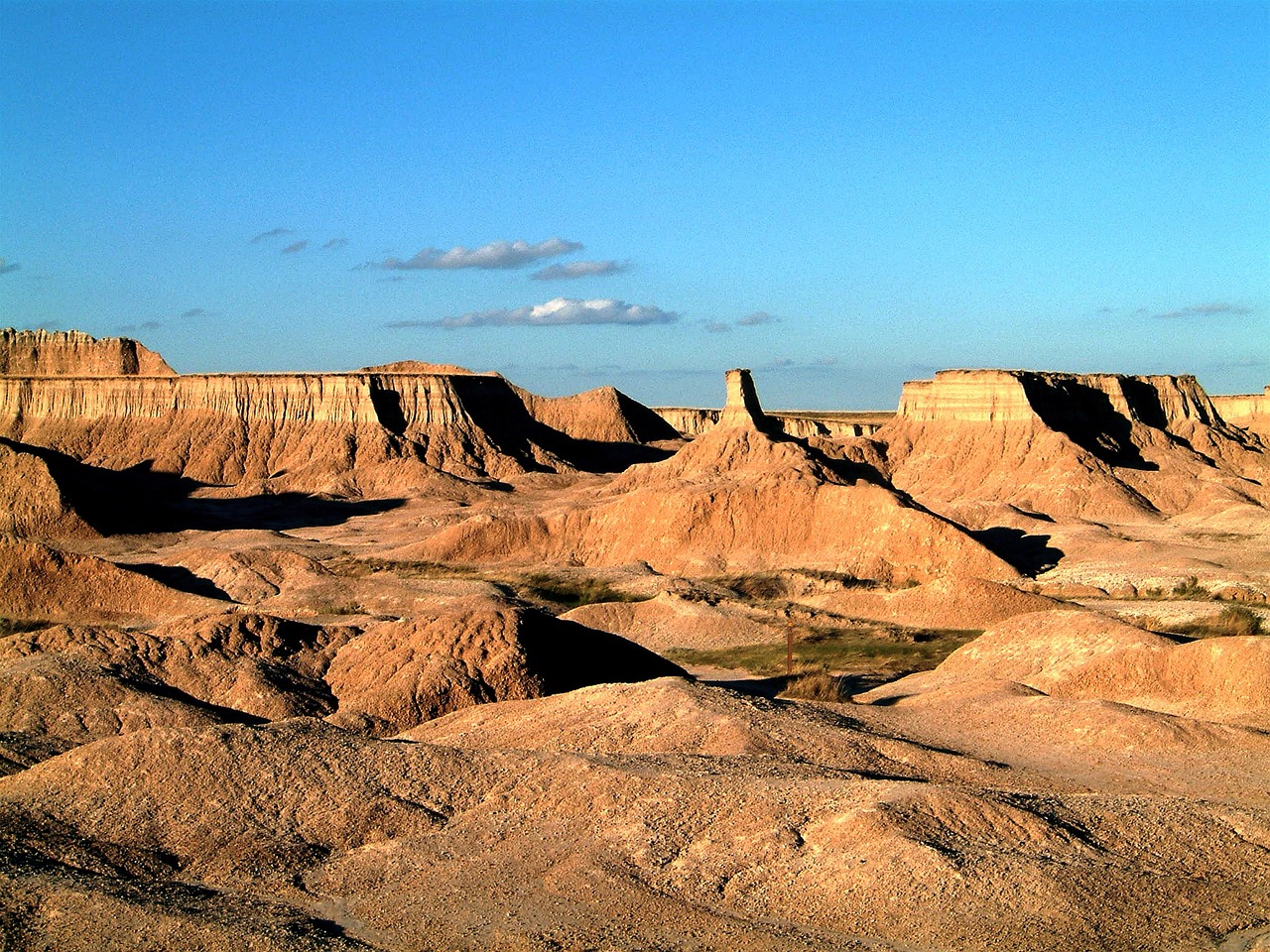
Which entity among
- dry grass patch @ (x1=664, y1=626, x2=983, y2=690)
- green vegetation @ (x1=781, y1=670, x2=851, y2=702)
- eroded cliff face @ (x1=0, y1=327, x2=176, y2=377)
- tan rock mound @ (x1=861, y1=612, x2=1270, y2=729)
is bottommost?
dry grass patch @ (x1=664, y1=626, x2=983, y2=690)

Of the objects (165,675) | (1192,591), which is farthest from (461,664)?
(1192,591)

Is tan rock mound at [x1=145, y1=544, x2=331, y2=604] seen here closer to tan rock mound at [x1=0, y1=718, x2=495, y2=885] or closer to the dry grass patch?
the dry grass patch

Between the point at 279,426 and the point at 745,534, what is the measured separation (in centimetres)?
5147

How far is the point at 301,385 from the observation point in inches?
3718

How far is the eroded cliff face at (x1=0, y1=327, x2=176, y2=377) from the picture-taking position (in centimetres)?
10850

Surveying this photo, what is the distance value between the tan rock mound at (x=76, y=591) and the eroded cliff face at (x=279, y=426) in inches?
1755

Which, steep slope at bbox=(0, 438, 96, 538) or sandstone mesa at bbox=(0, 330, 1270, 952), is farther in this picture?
steep slope at bbox=(0, 438, 96, 538)

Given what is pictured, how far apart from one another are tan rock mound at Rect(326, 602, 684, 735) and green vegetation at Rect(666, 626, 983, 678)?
6.73 meters

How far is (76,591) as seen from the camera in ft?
127

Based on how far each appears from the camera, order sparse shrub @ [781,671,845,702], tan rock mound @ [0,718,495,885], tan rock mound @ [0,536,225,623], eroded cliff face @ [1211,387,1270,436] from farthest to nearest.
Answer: eroded cliff face @ [1211,387,1270,436], tan rock mound @ [0,536,225,623], sparse shrub @ [781,671,845,702], tan rock mound @ [0,718,495,885]

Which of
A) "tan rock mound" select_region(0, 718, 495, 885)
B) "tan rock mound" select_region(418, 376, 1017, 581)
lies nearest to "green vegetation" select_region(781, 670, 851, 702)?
"tan rock mound" select_region(0, 718, 495, 885)

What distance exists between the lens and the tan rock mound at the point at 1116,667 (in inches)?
893

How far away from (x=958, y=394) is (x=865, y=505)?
33.6 metres

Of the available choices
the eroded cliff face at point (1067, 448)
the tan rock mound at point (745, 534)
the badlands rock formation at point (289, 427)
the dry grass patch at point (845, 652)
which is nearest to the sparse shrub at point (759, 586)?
the tan rock mound at point (745, 534)
